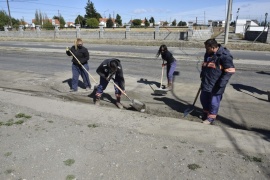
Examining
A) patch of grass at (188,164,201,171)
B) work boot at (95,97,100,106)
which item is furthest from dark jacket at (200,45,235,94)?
work boot at (95,97,100,106)

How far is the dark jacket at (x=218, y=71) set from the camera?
4980 millimetres

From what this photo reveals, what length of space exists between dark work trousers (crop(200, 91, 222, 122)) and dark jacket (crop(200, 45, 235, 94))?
0.19m

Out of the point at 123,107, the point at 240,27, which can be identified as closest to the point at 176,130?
the point at 123,107

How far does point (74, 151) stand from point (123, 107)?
103 inches

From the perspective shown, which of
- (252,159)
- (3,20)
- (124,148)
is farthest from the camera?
(3,20)

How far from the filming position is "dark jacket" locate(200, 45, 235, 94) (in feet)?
16.3

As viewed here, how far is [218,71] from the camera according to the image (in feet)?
16.7

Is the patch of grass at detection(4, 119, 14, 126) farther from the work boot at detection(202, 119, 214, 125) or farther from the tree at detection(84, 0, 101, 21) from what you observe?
the tree at detection(84, 0, 101, 21)

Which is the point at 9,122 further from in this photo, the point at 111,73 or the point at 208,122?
the point at 208,122

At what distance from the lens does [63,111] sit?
6.45m

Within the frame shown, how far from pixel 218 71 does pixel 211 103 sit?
758 millimetres

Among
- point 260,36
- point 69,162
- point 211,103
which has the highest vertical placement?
point 260,36

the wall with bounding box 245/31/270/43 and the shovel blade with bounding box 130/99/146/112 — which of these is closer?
the shovel blade with bounding box 130/99/146/112

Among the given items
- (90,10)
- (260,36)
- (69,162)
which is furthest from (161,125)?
(90,10)
